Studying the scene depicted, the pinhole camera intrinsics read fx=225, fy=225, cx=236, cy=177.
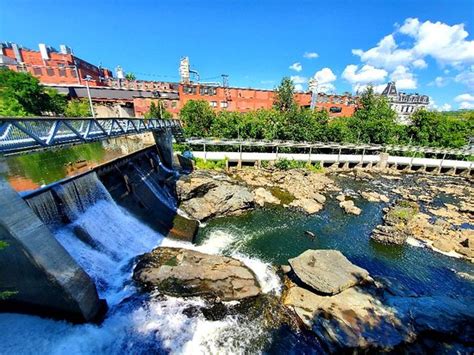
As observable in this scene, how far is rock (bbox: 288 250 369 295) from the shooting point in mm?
10875

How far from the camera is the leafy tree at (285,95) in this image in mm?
46812

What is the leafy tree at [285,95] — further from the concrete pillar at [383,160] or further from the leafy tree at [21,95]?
the leafy tree at [21,95]

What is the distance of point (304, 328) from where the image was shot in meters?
9.50

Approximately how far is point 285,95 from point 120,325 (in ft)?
154

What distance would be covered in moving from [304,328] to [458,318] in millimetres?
6740

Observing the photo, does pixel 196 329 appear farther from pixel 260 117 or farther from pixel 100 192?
pixel 260 117

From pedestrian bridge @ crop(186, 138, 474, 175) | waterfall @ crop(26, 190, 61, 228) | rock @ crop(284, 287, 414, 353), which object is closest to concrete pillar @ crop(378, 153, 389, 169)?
pedestrian bridge @ crop(186, 138, 474, 175)

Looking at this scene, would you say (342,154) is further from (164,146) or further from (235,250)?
(235,250)

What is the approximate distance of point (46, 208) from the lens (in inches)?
395

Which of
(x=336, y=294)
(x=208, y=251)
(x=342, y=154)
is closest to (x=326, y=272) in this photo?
(x=336, y=294)

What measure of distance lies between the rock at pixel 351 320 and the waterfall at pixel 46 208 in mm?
11513

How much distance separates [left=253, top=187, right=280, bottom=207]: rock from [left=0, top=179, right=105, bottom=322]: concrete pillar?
1665 cm

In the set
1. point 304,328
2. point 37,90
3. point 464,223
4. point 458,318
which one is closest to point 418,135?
point 464,223

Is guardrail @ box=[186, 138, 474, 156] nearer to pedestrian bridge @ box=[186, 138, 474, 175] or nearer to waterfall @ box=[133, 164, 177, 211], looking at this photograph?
pedestrian bridge @ box=[186, 138, 474, 175]
